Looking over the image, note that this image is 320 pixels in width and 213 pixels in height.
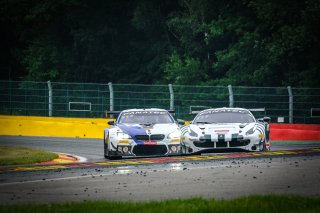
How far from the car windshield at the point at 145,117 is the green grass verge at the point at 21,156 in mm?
2013

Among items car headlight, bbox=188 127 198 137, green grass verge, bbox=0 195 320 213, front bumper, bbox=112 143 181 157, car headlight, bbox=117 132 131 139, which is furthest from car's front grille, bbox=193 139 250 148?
green grass verge, bbox=0 195 320 213

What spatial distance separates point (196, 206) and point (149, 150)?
918cm

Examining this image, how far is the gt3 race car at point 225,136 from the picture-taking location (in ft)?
63.1

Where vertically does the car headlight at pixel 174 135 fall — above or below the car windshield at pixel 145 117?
below

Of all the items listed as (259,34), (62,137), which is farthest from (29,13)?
(62,137)

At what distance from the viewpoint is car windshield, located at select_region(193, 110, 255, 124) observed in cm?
2047

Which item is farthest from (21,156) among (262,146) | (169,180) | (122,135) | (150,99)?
(150,99)

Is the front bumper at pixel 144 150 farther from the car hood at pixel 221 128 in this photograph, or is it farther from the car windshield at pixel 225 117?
the car windshield at pixel 225 117

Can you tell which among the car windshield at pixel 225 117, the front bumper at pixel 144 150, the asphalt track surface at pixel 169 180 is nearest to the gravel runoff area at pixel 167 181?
the asphalt track surface at pixel 169 180

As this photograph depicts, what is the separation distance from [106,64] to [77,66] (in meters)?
1.92

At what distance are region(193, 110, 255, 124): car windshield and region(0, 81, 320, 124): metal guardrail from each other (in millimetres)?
7795

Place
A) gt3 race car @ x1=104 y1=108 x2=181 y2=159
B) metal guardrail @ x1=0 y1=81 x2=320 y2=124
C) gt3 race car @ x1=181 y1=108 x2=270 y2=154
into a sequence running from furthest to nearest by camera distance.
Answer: metal guardrail @ x1=0 y1=81 x2=320 y2=124 < gt3 race car @ x1=104 y1=108 x2=181 y2=159 < gt3 race car @ x1=181 y1=108 x2=270 y2=154

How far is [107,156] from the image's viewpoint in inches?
796

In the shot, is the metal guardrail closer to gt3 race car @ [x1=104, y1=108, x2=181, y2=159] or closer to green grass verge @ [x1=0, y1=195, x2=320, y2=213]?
gt3 race car @ [x1=104, y1=108, x2=181, y2=159]
